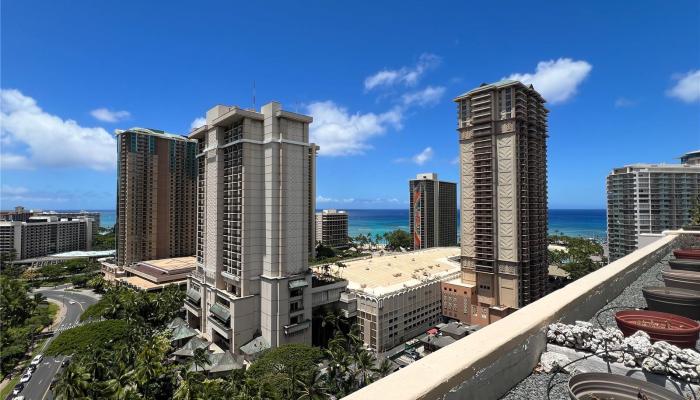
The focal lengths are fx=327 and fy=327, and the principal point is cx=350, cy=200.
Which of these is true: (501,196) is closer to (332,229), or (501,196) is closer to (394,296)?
(394,296)

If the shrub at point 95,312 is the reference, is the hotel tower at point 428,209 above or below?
above

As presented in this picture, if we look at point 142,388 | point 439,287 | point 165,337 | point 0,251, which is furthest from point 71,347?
point 0,251

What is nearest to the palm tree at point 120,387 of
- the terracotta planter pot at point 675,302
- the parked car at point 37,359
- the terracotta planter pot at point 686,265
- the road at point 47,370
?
the road at point 47,370

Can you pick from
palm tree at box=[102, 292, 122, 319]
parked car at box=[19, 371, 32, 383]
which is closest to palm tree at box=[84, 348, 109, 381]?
parked car at box=[19, 371, 32, 383]

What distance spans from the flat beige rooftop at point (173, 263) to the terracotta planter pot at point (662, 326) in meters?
79.5

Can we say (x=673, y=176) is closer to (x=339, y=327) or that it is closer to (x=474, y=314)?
(x=474, y=314)

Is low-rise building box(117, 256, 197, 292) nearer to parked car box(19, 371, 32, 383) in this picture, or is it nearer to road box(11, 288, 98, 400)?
road box(11, 288, 98, 400)

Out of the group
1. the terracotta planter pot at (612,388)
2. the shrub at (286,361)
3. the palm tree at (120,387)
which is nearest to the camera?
the terracotta planter pot at (612,388)

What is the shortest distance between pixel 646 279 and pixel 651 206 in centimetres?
9022

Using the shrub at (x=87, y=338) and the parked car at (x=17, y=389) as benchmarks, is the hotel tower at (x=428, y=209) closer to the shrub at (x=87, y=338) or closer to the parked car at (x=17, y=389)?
the shrub at (x=87, y=338)

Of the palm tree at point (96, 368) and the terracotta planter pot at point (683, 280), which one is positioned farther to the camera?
the palm tree at point (96, 368)

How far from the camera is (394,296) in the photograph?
48094 millimetres

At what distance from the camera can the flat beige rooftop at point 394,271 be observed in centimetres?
5381

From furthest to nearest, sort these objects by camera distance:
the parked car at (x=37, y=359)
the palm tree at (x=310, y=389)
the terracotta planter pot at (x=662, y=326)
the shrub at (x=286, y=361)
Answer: the parked car at (x=37, y=359)
the shrub at (x=286, y=361)
the palm tree at (x=310, y=389)
the terracotta planter pot at (x=662, y=326)
